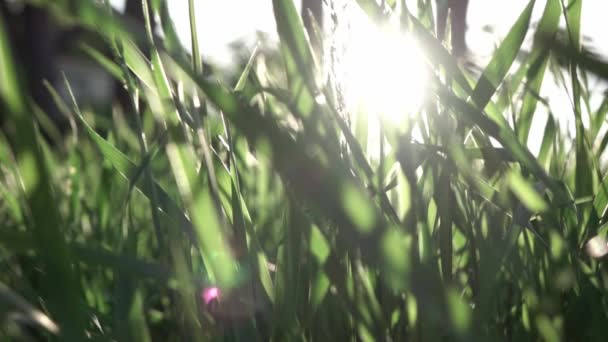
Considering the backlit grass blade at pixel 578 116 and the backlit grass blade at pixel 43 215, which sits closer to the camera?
the backlit grass blade at pixel 43 215

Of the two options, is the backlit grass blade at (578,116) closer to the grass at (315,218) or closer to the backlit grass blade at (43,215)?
the grass at (315,218)

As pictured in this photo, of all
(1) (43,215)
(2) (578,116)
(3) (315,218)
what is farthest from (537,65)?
(1) (43,215)

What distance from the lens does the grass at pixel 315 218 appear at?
0.71 ft

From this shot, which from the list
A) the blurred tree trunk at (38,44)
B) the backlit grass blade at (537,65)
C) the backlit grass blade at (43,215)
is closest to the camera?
the backlit grass blade at (43,215)

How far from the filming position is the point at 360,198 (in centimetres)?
20

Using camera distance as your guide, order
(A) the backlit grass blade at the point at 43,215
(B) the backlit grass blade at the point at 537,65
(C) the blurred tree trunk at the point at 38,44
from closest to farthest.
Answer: (A) the backlit grass blade at the point at 43,215 → (B) the backlit grass blade at the point at 537,65 → (C) the blurred tree trunk at the point at 38,44

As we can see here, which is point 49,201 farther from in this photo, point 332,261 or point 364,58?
point 364,58

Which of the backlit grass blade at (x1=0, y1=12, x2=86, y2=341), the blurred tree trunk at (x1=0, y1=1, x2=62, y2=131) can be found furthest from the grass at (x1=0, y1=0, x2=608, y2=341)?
the blurred tree trunk at (x1=0, y1=1, x2=62, y2=131)

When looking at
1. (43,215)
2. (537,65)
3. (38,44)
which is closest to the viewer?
(43,215)

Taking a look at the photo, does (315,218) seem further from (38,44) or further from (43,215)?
(38,44)

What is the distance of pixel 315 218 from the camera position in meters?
0.43

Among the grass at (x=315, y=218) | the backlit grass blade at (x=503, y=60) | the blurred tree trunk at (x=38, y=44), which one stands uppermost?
the blurred tree trunk at (x=38, y=44)

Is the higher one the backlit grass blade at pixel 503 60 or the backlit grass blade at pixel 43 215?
the backlit grass blade at pixel 503 60

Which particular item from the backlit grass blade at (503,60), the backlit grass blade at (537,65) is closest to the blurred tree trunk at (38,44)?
the backlit grass blade at (537,65)
